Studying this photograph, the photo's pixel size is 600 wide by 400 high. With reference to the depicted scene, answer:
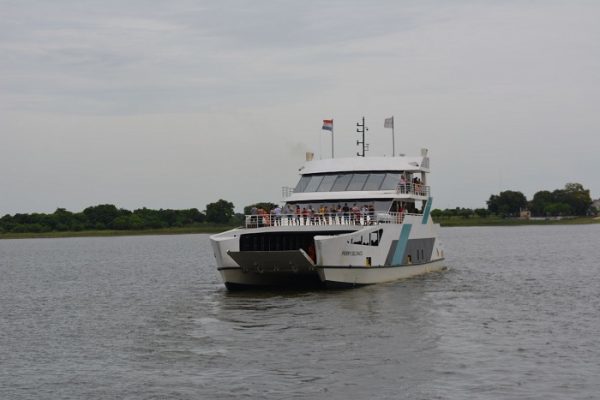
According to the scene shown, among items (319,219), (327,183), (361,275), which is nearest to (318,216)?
(319,219)

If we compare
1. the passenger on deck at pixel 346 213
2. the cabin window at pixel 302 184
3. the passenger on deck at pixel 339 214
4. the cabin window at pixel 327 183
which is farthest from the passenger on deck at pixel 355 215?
the cabin window at pixel 302 184

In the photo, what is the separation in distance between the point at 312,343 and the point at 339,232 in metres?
12.0

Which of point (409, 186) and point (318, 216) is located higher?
point (409, 186)

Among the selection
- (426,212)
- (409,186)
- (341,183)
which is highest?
(341,183)

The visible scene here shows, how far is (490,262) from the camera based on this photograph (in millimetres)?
61438

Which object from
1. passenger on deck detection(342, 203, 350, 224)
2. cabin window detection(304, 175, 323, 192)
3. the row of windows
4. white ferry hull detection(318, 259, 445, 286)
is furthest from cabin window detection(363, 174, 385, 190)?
white ferry hull detection(318, 259, 445, 286)

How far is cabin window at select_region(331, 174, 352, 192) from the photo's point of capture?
41031 mm

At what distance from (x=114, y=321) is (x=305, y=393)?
13576 millimetres

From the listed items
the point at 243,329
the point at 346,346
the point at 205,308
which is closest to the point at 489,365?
the point at 346,346

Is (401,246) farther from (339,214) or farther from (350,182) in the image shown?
(350,182)

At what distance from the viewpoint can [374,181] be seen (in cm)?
4125

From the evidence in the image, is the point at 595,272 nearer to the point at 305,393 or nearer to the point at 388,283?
the point at 388,283

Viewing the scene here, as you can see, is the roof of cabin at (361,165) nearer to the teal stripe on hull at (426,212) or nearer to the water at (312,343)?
the teal stripe on hull at (426,212)

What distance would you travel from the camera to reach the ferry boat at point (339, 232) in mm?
34500
